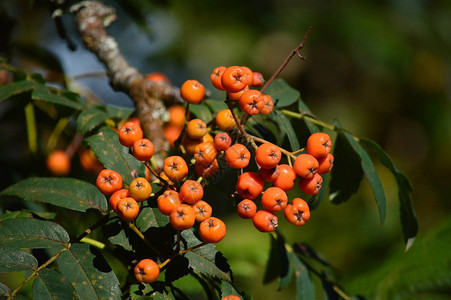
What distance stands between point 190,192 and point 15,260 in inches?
16.4

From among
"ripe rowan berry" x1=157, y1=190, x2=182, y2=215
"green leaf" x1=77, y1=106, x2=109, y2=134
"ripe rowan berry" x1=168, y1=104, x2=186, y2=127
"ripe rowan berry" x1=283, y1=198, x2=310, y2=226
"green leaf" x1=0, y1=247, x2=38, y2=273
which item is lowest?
"green leaf" x1=0, y1=247, x2=38, y2=273

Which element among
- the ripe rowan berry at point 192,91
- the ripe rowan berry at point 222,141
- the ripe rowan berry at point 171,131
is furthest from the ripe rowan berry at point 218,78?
the ripe rowan berry at point 171,131

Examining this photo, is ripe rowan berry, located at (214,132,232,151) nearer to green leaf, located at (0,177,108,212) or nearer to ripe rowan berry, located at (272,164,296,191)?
ripe rowan berry, located at (272,164,296,191)

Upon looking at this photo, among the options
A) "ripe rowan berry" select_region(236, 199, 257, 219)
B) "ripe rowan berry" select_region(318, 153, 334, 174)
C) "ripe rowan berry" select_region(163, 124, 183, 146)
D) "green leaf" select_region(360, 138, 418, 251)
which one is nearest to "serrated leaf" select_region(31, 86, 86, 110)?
"ripe rowan berry" select_region(163, 124, 183, 146)

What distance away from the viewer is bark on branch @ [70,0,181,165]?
1537 mm

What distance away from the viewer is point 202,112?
4.57 feet

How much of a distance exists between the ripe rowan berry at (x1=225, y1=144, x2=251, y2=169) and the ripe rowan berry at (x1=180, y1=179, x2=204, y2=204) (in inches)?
4.3

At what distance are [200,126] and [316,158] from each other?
31 cm

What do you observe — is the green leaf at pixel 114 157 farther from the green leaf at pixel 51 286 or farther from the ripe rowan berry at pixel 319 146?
the ripe rowan berry at pixel 319 146

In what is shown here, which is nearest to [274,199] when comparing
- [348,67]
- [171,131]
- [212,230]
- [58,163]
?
[212,230]

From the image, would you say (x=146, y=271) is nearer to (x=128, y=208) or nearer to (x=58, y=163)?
(x=128, y=208)

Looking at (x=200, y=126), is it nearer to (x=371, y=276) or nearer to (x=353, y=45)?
(x=371, y=276)

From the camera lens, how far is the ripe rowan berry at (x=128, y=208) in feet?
3.15

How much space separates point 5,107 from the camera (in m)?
2.08
